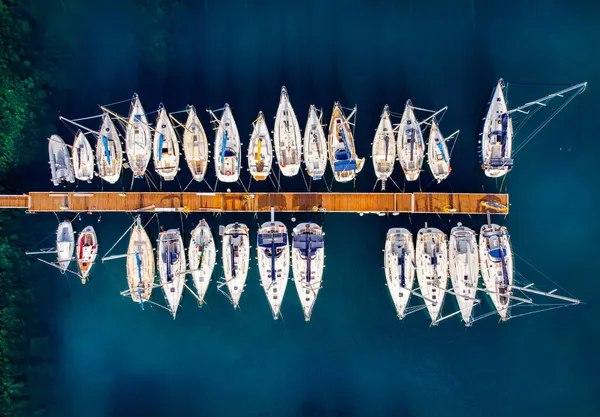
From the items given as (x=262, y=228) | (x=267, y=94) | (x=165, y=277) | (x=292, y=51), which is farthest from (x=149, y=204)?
(x=292, y=51)

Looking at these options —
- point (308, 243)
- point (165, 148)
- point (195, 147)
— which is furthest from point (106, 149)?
point (308, 243)

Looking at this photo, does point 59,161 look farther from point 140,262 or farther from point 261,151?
point 261,151

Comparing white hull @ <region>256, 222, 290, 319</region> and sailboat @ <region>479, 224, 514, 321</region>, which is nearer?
sailboat @ <region>479, 224, 514, 321</region>

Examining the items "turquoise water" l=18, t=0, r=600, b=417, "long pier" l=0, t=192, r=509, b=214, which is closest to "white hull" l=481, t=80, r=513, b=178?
"turquoise water" l=18, t=0, r=600, b=417

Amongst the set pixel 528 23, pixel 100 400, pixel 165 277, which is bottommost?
pixel 100 400

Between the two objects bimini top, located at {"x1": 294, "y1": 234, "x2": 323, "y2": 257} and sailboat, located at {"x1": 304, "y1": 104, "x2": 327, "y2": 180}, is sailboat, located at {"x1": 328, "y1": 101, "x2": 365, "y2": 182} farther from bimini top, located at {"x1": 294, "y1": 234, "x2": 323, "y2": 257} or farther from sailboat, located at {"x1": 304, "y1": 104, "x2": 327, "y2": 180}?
bimini top, located at {"x1": 294, "y1": 234, "x2": 323, "y2": 257}

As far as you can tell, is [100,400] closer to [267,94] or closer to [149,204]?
[149,204]
